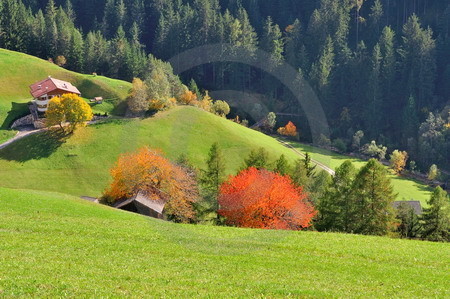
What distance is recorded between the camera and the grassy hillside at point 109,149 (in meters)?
77.5

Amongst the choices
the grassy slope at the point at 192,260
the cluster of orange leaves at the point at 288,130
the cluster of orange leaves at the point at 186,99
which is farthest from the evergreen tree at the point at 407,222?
the cluster of orange leaves at the point at 288,130

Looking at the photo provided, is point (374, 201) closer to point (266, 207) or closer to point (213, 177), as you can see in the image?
point (266, 207)

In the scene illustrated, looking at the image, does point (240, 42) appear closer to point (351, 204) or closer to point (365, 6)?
point (365, 6)

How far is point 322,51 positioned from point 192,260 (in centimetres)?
14757

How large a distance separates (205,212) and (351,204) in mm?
18178

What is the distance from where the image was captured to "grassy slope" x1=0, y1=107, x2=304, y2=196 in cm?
7738

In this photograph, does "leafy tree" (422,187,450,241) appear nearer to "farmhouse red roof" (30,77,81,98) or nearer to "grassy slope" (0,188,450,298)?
"grassy slope" (0,188,450,298)

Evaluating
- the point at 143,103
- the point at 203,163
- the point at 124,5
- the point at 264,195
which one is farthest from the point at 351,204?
the point at 124,5

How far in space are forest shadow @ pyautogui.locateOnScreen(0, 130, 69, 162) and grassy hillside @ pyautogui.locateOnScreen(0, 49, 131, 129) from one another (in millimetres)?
19580

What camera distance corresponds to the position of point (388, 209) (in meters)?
52.8

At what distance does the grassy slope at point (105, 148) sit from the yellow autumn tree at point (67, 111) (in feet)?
10.6

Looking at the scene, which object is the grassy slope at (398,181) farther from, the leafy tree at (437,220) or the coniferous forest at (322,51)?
the leafy tree at (437,220)

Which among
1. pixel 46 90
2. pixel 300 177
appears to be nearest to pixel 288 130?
pixel 46 90

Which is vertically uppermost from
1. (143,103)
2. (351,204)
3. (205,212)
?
(143,103)
